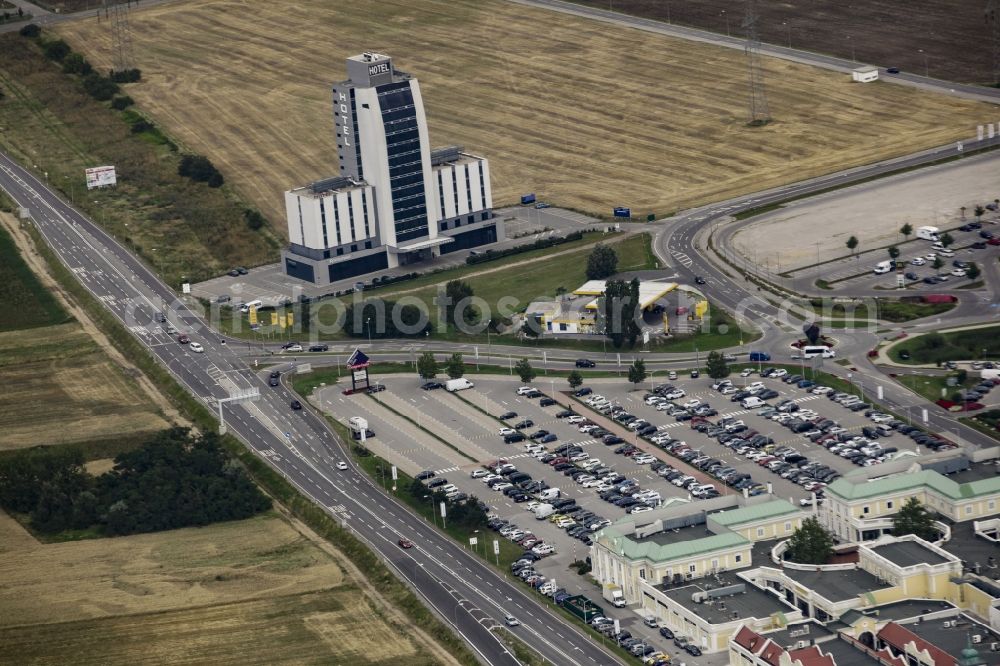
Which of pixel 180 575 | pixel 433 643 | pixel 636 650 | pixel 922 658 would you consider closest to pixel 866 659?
pixel 922 658

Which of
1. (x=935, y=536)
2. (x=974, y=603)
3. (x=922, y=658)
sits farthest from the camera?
(x=935, y=536)

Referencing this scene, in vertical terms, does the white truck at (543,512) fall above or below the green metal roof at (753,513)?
below

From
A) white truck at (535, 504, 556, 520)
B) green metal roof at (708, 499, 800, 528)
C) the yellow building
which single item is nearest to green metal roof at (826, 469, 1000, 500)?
the yellow building

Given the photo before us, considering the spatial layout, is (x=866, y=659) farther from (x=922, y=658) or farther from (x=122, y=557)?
(x=122, y=557)

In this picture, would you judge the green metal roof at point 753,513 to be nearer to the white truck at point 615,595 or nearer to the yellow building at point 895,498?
the yellow building at point 895,498

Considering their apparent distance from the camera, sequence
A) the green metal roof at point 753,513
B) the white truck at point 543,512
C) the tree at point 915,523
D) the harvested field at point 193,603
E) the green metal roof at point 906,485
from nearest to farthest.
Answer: the harvested field at point 193,603 < the tree at point 915,523 < the green metal roof at point 906,485 < the green metal roof at point 753,513 < the white truck at point 543,512

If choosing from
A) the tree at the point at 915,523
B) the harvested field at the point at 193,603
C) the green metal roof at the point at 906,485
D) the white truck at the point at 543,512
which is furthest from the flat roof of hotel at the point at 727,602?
the white truck at the point at 543,512

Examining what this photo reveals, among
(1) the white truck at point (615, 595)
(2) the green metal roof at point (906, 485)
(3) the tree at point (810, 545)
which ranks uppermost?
(2) the green metal roof at point (906, 485)

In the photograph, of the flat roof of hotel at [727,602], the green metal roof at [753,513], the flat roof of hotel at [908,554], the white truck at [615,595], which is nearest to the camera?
the flat roof of hotel at [727,602]
